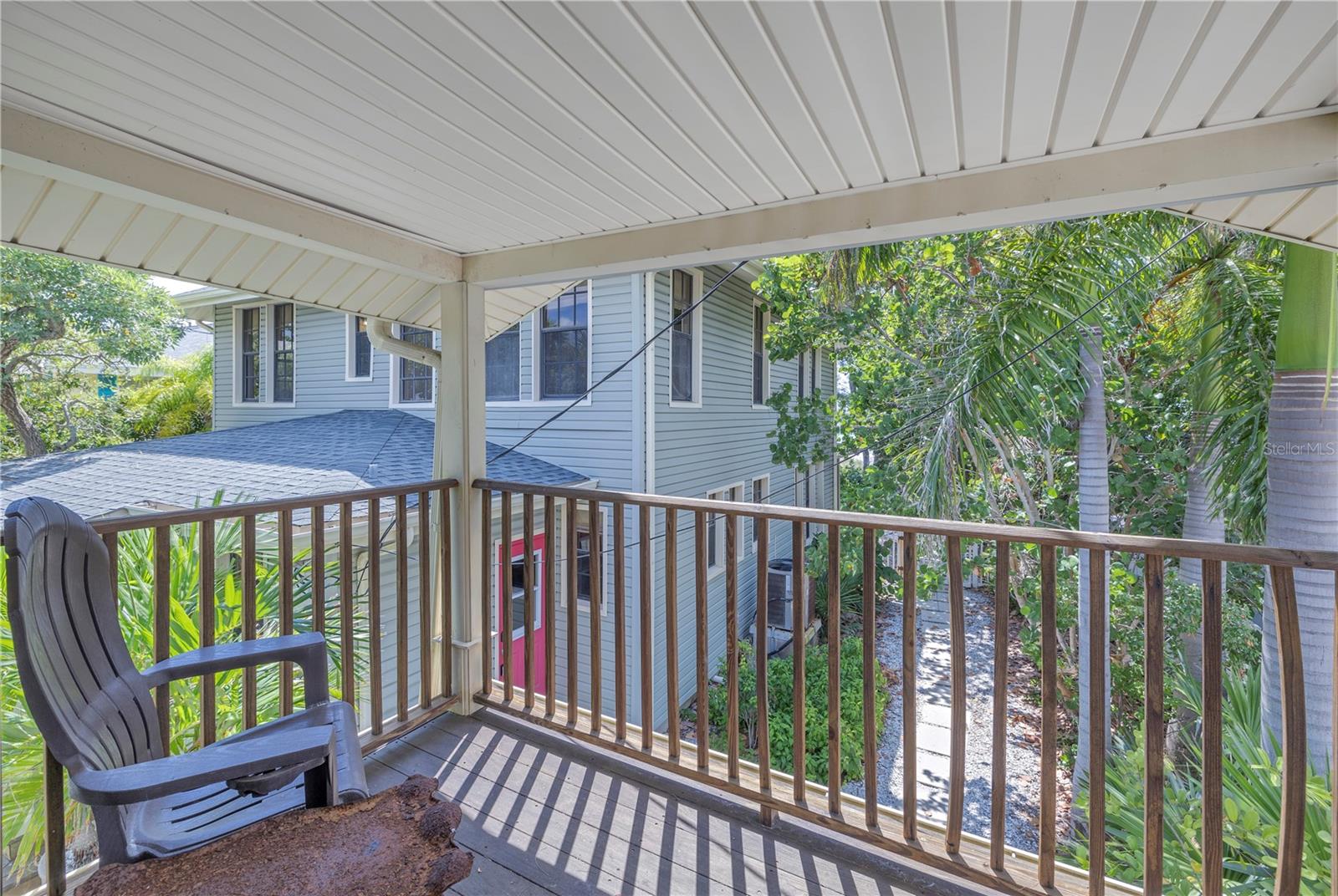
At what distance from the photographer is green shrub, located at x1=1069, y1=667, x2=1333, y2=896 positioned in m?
1.78

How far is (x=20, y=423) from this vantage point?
398 inches

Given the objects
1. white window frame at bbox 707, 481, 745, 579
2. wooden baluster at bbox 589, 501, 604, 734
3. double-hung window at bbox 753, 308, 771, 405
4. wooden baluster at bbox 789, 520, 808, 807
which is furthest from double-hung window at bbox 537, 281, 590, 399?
wooden baluster at bbox 789, 520, 808, 807

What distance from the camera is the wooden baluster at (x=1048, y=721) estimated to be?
1739 millimetres

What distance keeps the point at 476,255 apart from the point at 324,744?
2.34 m

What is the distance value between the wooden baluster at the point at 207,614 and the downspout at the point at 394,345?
5.31ft

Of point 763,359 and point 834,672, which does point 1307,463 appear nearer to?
point 834,672

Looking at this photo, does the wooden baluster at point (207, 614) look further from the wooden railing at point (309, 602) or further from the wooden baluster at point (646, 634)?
the wooden baluster at point (646, 634)

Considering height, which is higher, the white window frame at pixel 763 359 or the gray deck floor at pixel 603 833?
the white window frame at pixel 763 359

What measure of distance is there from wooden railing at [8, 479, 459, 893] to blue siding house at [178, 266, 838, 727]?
210 cm

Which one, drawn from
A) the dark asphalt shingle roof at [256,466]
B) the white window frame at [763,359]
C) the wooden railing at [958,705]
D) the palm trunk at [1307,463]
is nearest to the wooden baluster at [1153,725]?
the wooden railing at [958,705]

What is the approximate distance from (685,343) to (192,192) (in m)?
5.24

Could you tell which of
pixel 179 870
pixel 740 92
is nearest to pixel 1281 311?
pixel 740 92

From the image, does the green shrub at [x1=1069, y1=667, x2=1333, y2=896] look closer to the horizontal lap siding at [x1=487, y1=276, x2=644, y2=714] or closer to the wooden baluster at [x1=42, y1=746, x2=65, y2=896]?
the wooden baluster at [x1=42, y1=746, x2=65, y2=896]

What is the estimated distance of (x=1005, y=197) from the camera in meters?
1.92
